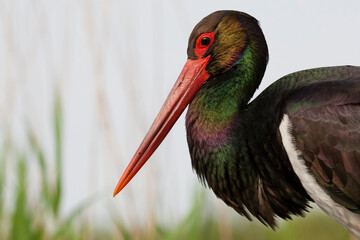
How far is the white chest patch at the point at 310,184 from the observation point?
2.73 m

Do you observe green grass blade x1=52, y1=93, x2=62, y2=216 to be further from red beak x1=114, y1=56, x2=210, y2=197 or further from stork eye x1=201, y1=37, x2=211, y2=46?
stork eye x1=201, y1=37, x2=211, y2=46

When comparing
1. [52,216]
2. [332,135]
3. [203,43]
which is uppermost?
[203,43]

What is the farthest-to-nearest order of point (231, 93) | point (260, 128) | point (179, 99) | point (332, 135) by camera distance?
1. point (179, 99)
2. point (231, 93)
3. point (260, 128)
4. point (332, 135)

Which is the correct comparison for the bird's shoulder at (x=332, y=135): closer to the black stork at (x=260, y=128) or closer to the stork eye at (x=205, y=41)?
the black stork at (x=260, y=128)

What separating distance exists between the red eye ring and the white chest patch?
1.88 feet

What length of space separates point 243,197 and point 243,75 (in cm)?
59

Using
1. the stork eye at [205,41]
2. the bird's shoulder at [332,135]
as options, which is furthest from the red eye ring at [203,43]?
the bird's shoulder at [332,135]

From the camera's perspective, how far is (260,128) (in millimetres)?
2859

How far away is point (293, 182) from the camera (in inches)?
115

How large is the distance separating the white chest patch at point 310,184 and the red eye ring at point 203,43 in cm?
57

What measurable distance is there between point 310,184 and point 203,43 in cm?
87

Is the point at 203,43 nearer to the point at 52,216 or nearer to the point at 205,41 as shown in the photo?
the point at 205,41

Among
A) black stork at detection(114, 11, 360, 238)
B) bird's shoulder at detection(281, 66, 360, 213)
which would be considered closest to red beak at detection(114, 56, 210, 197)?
black stork at detection(114, 11, 360, 238)

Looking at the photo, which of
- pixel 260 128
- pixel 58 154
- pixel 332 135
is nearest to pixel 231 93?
pixel 260 128
